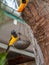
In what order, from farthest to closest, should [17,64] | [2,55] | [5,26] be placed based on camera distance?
1. [17,64]
2. [5,26]
3. [2,55]

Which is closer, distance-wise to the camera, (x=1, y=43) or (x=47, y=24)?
(x=47, y=24)

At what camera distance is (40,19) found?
0.94 metres

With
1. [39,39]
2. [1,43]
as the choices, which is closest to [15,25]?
[1,43]

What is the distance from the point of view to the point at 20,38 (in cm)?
293

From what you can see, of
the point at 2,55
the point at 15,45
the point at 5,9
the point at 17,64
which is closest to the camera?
the point at 2,55

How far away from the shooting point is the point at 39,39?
3.12ft

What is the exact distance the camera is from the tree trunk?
0.92 meters

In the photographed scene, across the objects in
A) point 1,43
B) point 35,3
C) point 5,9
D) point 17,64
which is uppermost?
point 35,3

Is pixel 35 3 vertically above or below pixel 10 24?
above

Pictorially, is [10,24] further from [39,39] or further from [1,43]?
[39,39]

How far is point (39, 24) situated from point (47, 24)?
38mm

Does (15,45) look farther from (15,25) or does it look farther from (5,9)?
(5,9)

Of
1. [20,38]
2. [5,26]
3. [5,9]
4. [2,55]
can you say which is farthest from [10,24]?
[2,55]

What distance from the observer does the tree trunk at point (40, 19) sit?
3.01 ft
